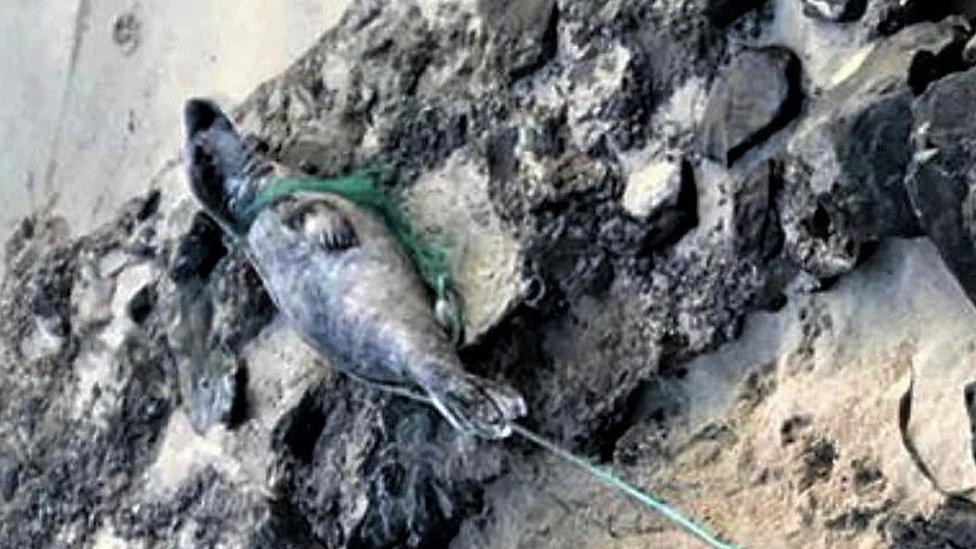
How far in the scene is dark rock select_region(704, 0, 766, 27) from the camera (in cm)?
231

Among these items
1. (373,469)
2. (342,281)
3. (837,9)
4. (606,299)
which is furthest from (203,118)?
(837,9)

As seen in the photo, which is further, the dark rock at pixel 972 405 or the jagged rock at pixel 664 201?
the jagged rock at pixel 664 201

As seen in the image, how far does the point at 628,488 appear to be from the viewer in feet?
7.54

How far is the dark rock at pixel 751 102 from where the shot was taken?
224cm

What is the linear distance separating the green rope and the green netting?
0.23 meters

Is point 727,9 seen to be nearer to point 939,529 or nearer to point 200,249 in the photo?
point 939,529

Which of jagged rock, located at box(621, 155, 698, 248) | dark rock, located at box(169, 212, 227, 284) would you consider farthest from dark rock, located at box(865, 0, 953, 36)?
dark rock, located at box(169, 212, 227, 284)

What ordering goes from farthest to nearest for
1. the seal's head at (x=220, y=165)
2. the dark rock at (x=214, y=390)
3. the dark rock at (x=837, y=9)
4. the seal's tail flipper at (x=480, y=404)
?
the dark rock at (x=214, y=390)
the seal's head at (x=220, y=165)
the seal's tail flipper at (x=480, y=404)
the dark rock at (x=837, y=9)

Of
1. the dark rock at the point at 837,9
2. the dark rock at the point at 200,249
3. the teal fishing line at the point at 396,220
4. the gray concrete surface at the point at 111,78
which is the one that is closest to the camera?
the dark rock at the point at 837,9

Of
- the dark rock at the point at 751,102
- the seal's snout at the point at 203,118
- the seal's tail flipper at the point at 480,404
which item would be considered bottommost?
the seal's tail flipper at the point at 480,404

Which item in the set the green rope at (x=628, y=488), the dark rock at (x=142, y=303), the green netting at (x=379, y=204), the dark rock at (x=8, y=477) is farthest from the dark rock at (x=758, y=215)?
the dark rock at (x=8, y=477)

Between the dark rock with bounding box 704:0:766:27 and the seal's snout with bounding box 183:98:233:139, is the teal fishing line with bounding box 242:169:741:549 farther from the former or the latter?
the dark rock with bounding box 704:0:766:27

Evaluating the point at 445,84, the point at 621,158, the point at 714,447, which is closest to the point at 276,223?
the point at 445,84

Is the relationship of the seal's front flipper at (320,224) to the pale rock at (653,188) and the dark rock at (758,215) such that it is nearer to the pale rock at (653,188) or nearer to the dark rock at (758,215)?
the pale rock at (653,188)
